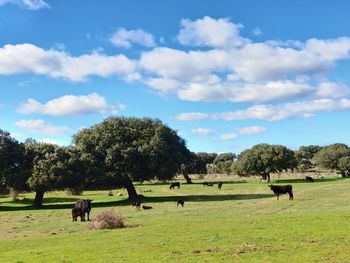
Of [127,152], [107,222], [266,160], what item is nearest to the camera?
[107,222]

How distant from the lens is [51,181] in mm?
62000

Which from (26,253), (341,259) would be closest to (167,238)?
(26,253)

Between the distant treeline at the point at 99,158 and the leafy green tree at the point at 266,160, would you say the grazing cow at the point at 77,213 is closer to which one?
the distant treeline at the point at 99,158

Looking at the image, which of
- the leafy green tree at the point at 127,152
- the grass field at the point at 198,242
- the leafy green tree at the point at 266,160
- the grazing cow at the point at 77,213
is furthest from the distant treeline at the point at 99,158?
the leafy green tree at the point at 266,160

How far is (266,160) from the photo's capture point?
12162cm

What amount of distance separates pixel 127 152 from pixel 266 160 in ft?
203

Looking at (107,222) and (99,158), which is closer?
(107,222)

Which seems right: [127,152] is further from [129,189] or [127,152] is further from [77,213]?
[77,213]

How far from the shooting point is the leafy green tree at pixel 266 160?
122m

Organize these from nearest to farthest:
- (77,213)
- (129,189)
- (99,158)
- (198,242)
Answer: (198,242), (77,213), (99,158), (129,189)

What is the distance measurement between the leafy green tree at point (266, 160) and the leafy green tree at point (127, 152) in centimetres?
5384

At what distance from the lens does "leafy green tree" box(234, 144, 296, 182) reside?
12175 cm

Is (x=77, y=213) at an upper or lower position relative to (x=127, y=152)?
lower

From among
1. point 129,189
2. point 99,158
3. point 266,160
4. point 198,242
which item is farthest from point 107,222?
point 266,160
